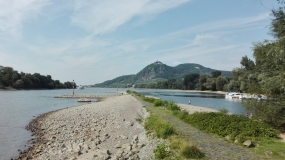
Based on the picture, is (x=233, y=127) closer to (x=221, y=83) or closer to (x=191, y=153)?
A: (x=191, y=153)

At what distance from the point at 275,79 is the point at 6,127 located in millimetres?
27549

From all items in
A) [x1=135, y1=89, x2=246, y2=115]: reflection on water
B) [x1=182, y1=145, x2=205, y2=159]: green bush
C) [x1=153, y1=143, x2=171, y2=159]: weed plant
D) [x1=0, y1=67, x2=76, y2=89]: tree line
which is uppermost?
[x1=0, y1=67, x2=76, y2=89]: tree line

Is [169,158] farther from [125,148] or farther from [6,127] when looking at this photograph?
[6,127]

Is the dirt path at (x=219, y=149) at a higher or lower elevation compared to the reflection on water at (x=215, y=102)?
higher

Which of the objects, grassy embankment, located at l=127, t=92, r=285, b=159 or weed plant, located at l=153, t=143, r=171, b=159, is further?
weed plant, located at l=153, t=143, r=171, b=159

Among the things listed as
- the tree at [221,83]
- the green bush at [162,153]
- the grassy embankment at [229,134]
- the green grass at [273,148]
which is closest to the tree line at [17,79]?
the tree at [221,83]

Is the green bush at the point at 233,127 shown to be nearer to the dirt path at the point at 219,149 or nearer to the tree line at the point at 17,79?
the dirt path at the point at 219,149

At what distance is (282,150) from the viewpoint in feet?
32.2

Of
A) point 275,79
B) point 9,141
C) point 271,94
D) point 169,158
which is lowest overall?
point 9,141

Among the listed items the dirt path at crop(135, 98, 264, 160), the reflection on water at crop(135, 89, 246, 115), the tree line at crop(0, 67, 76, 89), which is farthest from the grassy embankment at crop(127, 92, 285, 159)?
the tree line at crop(0, 67, 76, 89)

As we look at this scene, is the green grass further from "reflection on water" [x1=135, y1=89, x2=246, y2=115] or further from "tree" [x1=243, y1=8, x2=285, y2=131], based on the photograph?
"reflection on water" [x1=135, y1=89, x2=246, y2=115]

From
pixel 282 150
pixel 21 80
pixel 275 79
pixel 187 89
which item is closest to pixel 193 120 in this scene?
pixel 275 79

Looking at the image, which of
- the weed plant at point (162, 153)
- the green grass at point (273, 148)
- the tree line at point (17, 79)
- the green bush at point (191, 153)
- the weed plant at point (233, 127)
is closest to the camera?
the green bush at point (191, 153)

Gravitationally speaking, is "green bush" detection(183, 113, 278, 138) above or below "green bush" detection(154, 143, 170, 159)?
above
